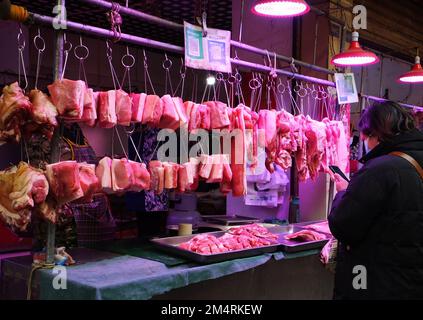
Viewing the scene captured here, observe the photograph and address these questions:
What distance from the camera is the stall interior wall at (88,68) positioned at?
302 inches

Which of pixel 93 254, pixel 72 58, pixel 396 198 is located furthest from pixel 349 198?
pixel 72 58

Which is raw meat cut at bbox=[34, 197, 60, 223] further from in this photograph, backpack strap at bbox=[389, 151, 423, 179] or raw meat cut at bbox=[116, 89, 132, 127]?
backpack strap at bbox=[389, 151, 423, 179]

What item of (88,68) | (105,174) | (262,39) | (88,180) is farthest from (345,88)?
(88,68)

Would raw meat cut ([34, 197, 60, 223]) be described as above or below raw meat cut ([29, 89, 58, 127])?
below

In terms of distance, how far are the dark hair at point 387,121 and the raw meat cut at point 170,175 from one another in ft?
4.28

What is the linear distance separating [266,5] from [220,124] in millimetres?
935

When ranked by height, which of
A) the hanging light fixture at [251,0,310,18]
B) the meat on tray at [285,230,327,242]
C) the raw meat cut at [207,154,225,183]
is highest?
the hanging light fixture at [251,0,310,18]

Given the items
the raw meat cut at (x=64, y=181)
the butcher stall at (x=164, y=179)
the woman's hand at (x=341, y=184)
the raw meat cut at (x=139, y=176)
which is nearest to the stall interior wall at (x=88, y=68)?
the butcher stall at (x=164, y=179)

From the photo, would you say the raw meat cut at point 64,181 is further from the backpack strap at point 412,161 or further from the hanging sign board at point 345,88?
the hanging sign board at point 345,88

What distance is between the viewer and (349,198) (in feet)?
8.91

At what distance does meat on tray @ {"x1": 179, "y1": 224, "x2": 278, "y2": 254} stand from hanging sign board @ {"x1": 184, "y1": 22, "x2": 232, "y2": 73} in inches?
50.2

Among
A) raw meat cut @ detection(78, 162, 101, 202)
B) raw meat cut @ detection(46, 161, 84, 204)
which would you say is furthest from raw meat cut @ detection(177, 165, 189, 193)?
raw meat cut @ detection(46, 161, 84, 204)

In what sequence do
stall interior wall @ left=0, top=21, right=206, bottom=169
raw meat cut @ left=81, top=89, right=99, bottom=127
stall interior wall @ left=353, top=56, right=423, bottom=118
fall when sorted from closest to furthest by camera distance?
raw meat cut @ left=81, top=89, right=99, bottom=127, stall interior wall @ left=0, top=21, right=206, bottom=169, stall interior wall @ left=353, top=56, right=423, bottom=118

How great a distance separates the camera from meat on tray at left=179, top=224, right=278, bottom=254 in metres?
3.33
